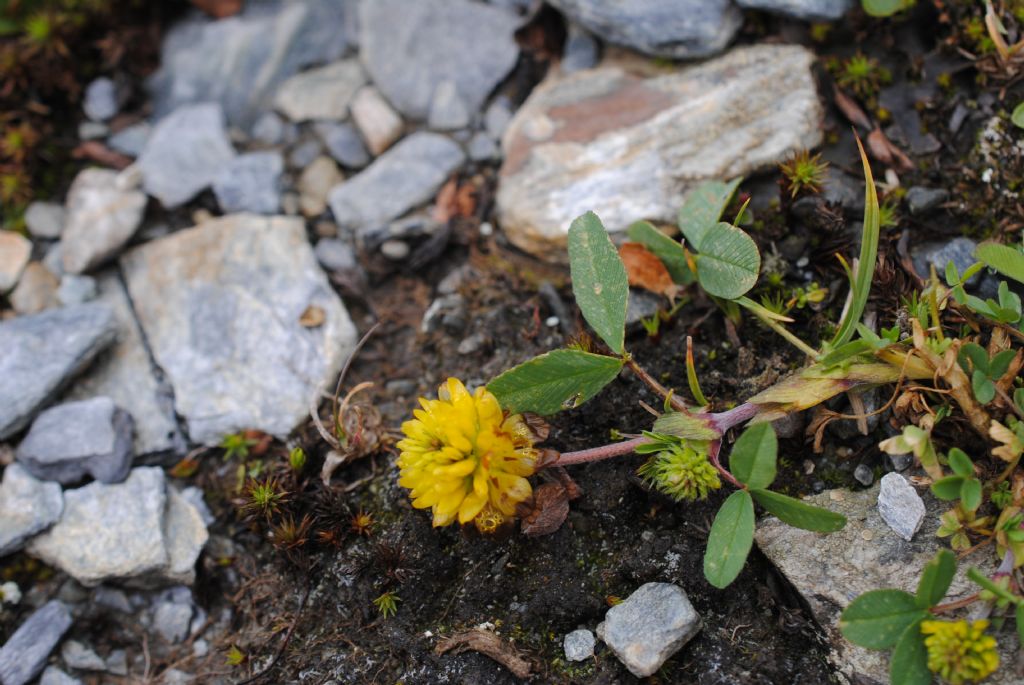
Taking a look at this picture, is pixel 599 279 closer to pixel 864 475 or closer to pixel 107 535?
pixel 864 475

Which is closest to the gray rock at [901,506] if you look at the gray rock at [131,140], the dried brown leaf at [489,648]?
the dried brown leaf at [489,648]

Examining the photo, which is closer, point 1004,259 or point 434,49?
point 1004,259

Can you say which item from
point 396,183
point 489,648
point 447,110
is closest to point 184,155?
point 396,183

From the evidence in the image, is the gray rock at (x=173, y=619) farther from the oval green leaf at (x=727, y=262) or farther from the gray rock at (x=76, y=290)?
the oval green leaf at (x=727, y=262)

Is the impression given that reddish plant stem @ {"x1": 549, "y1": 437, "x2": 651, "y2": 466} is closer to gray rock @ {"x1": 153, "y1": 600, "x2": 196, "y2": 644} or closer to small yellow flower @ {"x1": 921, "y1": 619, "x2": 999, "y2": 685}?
small yellow flower @ {"x1": 921, "y1": 619, "x2": 999, "y2": 685}

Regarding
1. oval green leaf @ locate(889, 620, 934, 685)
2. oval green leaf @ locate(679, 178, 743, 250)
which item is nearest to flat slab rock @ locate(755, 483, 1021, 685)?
oval green leaf @ locate(889, 620, 934, 685)

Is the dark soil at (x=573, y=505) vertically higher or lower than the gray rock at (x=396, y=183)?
lower

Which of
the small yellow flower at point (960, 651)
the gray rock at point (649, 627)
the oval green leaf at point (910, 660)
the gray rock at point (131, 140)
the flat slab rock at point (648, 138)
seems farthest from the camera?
the gray rock at point (131, 140)
